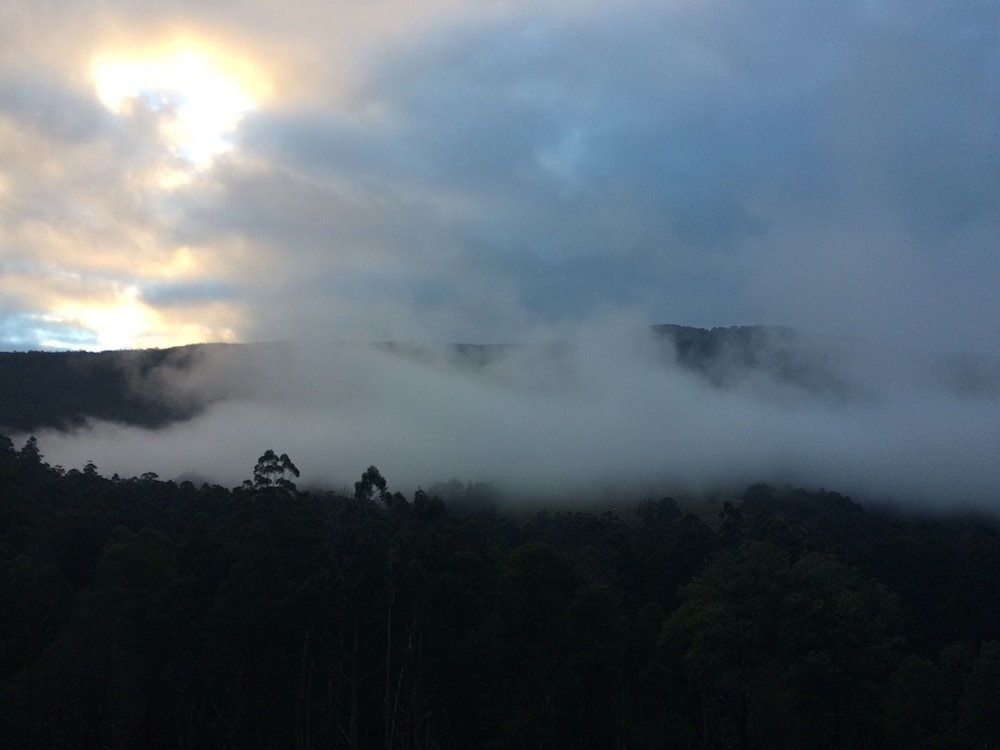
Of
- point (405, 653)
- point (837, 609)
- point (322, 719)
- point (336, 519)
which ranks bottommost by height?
point (322, 719)

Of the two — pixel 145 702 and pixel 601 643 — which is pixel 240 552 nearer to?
pixel 145 702

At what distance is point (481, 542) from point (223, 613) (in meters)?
21.0

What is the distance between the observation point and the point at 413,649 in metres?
47.8

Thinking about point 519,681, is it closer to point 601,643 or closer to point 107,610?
point 601,643

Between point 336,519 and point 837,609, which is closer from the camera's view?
point 837,609

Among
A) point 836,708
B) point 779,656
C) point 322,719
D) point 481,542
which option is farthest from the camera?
point 481,542

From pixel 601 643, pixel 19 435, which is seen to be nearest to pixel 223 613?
pixel 601 643

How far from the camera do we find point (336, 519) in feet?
155

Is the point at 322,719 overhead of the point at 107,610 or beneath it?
beneath

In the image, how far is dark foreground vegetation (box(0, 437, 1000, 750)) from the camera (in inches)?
1709

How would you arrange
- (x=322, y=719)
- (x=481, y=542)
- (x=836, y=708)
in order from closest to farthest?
(x=836, y=708), (x=322, y=719), (x=481, y=542)

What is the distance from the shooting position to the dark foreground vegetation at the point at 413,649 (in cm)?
4341

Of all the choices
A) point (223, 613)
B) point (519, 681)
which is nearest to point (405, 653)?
point (519, 681)

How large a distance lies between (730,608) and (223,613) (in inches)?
1044
